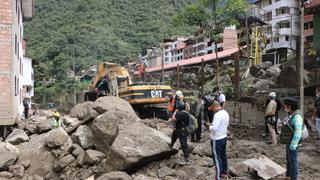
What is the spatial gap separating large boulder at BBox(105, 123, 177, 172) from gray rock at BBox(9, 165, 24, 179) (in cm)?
321

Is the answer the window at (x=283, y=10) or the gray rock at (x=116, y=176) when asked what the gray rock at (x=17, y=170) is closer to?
the gray rock at (x=116, y=176)

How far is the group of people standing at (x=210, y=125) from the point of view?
8422 millimetres

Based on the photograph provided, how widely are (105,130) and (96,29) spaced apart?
249ft

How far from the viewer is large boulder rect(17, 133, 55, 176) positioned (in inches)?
484

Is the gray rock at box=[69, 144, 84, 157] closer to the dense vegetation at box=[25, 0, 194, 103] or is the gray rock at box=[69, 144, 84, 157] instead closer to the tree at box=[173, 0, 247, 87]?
the tree at box=[173, 0, 247, 87]

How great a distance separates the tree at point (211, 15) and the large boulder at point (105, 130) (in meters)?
7.59

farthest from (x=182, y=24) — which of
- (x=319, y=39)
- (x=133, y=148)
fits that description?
(x=133, y=148)

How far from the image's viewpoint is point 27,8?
26219mm

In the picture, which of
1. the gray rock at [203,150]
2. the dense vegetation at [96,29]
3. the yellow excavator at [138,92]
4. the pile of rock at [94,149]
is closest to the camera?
the pile of rock at [94,149]

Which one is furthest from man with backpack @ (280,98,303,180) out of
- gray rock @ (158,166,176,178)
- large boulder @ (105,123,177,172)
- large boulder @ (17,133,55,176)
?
large boulder @ (17,133,55,176)

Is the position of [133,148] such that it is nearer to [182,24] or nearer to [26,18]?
[182,24]

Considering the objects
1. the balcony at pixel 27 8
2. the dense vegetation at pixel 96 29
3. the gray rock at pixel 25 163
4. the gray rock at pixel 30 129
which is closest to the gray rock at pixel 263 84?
the gray rock at pixel 30 129

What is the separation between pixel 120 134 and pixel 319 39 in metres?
15.3

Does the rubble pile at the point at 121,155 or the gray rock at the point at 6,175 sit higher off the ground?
the rubble pile at the point at 121,155
